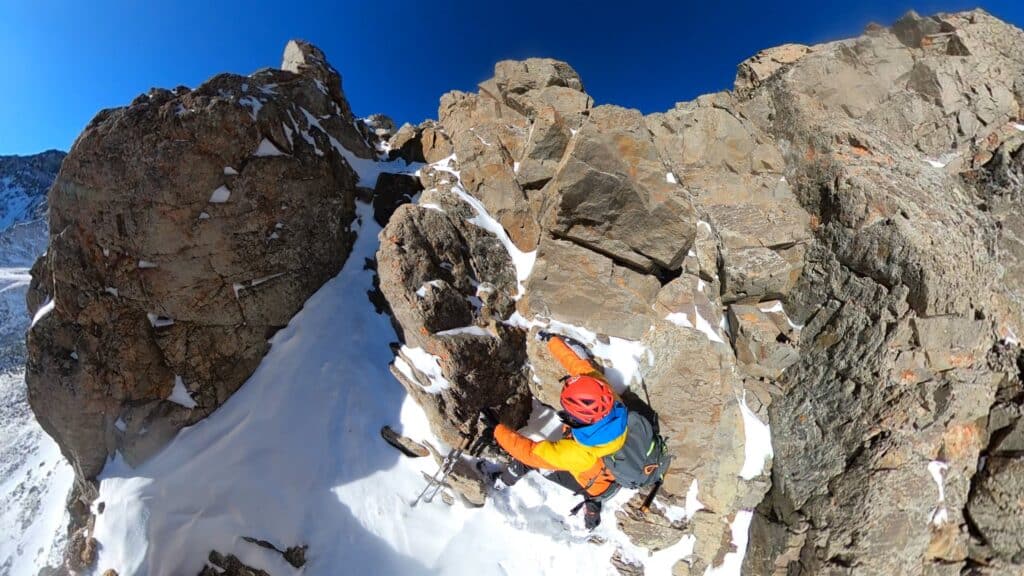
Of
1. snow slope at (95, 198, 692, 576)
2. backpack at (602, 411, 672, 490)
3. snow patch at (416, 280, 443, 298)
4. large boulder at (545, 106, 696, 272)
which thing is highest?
large boulder at (545, 106, 696, 272)

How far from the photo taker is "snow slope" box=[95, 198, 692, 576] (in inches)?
252

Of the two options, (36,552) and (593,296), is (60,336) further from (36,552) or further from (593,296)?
(593,296)

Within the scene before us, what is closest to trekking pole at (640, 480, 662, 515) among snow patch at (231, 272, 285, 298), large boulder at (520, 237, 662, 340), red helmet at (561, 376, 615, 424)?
large boulder at (520, 237, 662, 340)

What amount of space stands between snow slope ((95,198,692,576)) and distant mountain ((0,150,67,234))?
294ft

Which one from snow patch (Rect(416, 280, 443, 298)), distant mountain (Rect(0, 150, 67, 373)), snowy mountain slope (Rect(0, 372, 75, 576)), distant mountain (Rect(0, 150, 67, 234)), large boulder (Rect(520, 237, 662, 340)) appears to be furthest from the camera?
distant mountain (Rect(0, 150, 67, 234))

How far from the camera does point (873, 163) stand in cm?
901

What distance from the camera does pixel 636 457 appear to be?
674 centimetres

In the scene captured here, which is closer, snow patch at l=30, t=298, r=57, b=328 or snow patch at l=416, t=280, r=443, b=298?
snow patch at l=30, t=298, r=57, b=328

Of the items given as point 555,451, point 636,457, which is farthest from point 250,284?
point 636,457

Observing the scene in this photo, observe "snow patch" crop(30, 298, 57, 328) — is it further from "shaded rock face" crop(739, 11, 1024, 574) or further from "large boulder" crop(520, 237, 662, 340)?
"shaded rock face" crop(739, 11, 1024, 574)

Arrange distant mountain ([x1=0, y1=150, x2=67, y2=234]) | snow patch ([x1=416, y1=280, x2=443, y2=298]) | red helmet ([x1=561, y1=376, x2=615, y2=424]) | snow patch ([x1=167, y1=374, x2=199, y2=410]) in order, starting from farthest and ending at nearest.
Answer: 1. distant mountain ([x1=0, y1=150, x2=67, y2=234])
2. snow patch ([x1=416, y1=280, x2=443, y2=298])
3. snow patch ([x1=167, y1=374, x2=199, y2=410])
4. red helmet ([x1=561, y1=376, x2=615, y2=424])

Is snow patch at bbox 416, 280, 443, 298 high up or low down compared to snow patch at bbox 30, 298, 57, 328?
up

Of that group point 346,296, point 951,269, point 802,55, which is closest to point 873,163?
point 951,269

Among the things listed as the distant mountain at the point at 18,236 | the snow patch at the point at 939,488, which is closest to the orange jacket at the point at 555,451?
the snow patch at the point at 939,488
